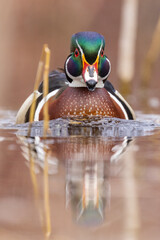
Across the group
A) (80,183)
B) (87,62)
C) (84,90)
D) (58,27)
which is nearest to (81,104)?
(84,90)

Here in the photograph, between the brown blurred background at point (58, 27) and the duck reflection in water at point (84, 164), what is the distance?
7798 millimetres

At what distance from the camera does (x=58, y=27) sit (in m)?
14.0

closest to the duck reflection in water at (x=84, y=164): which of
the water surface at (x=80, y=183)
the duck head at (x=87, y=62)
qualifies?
the water surface at (x=80, y=183)

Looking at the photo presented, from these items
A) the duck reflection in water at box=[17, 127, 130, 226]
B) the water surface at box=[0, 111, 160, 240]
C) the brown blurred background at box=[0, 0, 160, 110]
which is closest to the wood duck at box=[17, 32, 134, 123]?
the water surface at box=[0, 111, 160, 240]

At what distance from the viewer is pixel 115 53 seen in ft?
45.1

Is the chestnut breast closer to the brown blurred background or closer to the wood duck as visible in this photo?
the wood duck

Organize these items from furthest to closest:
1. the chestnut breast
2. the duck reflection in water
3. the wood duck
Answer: the chestnut breast, the wood duck, the duck reflection in water

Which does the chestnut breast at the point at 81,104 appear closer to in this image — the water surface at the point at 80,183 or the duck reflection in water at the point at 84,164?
the water surface at the point at 80,183

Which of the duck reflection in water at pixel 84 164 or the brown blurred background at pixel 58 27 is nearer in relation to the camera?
the duck reflection in water at pixel 84 164

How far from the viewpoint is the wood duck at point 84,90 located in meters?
5.23

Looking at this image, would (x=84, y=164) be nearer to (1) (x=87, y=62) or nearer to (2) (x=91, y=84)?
(2) (x=91, y=84)

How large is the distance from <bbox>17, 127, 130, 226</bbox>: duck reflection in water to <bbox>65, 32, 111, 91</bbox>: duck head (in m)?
0.55

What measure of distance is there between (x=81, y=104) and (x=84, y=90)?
19 centimetres

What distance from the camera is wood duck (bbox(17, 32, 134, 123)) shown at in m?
5.23
